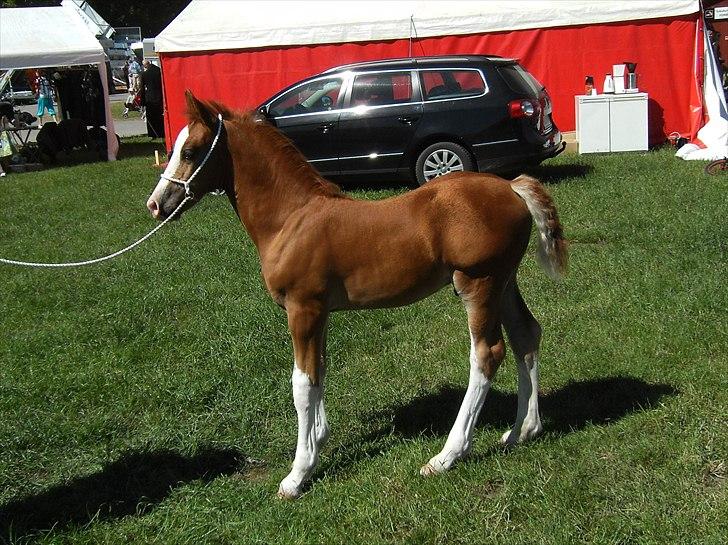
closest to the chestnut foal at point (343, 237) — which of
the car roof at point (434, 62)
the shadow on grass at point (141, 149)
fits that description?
the car roof at point (434, 62)

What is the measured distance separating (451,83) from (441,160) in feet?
3.94

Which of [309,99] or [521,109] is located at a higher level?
[309,99]

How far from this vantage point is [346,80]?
12570mm

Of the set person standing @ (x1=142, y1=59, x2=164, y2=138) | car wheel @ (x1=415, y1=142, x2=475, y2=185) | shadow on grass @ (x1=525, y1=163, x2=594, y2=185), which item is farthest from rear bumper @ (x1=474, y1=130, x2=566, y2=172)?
person standing @ (x1=142, y1=59, x2=164, y2=138)

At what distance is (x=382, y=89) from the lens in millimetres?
12344

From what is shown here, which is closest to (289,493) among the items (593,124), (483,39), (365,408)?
→ (365,408)

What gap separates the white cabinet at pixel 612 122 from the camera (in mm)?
14031

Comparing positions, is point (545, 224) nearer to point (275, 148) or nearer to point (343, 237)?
point (343, 237)

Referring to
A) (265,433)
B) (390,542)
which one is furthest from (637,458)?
(265,433)

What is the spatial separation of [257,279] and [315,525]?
426cm

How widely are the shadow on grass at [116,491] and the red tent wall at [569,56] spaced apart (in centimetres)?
1206

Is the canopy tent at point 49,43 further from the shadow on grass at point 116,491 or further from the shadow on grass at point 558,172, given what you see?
the shadow on grass at point 116,491

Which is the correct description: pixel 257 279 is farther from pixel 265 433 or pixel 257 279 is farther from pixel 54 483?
pixel 54 483

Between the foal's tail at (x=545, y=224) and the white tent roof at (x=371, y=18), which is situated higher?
the white tent roof at (x=371, y=18)
